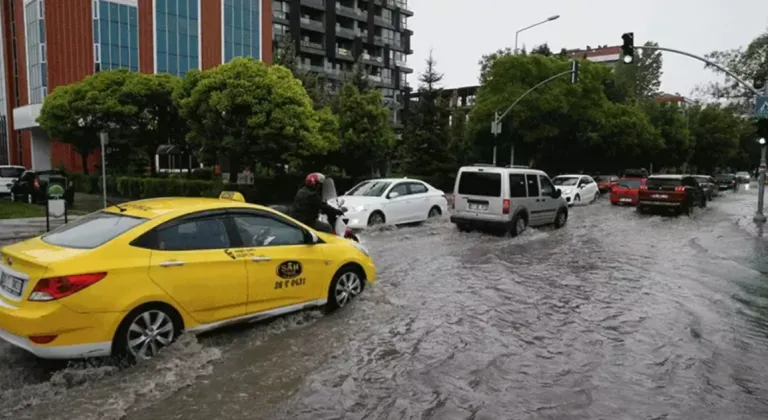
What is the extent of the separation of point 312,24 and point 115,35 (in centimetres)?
→ 2748

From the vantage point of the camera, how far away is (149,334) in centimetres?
539

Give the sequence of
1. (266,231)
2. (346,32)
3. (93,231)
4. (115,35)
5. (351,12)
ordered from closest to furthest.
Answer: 1. (93,231)
2. (266,231)
3. (115,35)
4. (346,32)
5. (351,12)

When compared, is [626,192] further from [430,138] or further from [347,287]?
[347,287]

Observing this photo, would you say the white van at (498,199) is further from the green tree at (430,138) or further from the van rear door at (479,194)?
the green tree at (430,138)

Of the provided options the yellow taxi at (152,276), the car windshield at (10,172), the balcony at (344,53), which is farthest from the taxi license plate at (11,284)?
the balcony at (344,53)

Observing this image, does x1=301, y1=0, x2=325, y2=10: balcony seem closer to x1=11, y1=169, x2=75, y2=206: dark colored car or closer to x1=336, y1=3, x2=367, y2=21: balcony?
x1=336, y1=3, x2=367, y2=21: balcony

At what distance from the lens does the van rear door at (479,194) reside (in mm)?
14953

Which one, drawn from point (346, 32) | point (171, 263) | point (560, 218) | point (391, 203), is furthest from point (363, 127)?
point (346, 32)

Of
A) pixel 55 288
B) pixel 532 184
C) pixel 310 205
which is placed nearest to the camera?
pixel 55 288

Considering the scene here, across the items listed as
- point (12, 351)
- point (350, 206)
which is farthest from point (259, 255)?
point (350, 206)

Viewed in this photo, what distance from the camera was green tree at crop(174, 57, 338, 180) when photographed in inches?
899

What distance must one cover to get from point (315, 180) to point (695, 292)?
6.31 metres

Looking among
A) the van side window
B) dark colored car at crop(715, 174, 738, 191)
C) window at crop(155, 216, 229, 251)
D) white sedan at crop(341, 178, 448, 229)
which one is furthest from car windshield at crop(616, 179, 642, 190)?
dark colored car at crop(715, 174, 738, 191)

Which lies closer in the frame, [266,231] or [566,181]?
[266,231]
